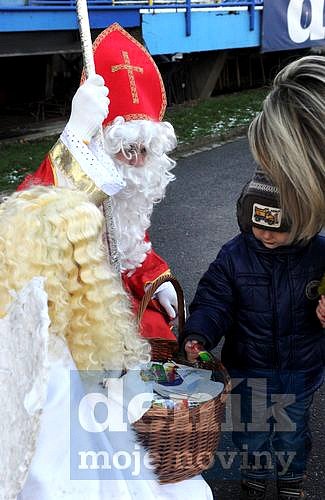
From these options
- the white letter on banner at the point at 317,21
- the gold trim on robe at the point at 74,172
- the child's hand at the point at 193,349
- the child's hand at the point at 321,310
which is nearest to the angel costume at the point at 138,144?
the gold trim on robe at the point at 74,172

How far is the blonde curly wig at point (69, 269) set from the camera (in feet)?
4.46

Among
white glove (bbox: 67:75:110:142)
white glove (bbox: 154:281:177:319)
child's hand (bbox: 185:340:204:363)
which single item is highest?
white glove (bbox: 67:75:110:142)

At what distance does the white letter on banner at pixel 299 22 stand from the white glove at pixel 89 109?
9.62 metres

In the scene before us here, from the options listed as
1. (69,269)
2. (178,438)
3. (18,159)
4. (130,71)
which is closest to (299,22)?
(18,159)

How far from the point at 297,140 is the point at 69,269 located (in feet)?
2.33

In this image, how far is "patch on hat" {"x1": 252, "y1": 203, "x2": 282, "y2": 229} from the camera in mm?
1866

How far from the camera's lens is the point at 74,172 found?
2012 mm

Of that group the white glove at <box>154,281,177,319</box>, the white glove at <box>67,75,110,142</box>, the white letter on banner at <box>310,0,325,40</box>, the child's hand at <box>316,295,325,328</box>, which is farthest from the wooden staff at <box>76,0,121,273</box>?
the white letter on banner at <box>310,0,325,40</box>

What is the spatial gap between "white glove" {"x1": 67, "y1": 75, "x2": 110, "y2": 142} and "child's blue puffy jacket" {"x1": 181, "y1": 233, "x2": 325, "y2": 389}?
57cm

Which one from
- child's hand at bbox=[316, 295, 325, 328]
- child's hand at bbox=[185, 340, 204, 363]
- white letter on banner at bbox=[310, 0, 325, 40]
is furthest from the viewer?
white letter on banner at bbox=[310, 0, 325, 40]

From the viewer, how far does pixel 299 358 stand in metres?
2.10

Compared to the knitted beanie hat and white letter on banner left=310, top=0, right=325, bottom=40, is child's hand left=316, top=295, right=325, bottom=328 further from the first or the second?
white letter on banner left=310, top=0, right=325, bottom=40

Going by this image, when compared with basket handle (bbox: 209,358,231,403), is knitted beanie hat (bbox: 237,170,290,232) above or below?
above

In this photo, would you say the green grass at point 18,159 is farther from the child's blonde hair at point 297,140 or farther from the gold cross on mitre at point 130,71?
the child's blonde hair at point 297,140
